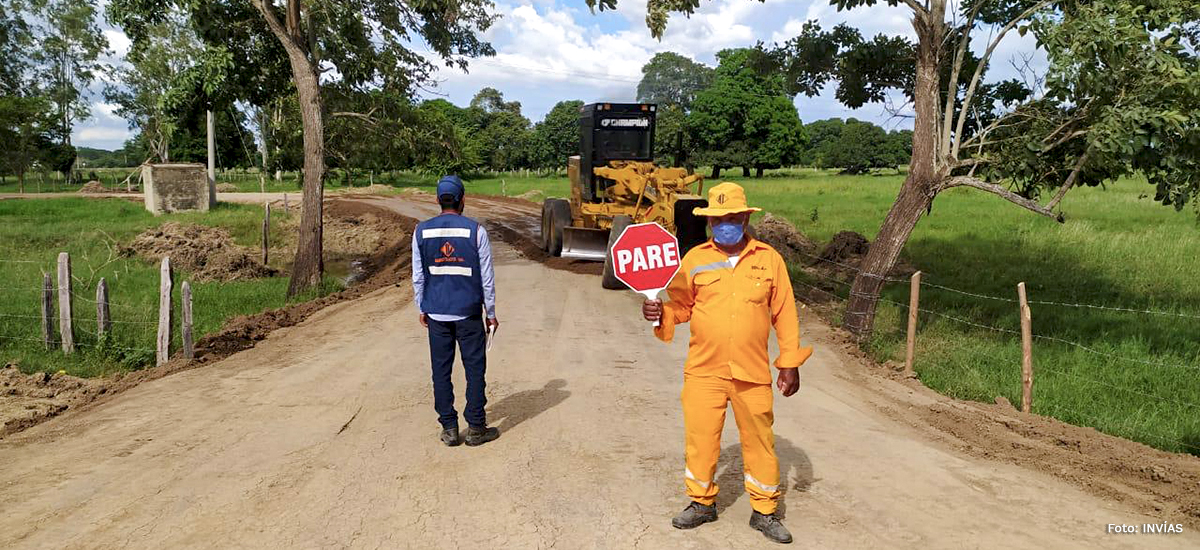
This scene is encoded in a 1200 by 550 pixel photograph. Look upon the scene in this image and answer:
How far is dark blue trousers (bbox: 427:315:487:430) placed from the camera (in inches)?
235

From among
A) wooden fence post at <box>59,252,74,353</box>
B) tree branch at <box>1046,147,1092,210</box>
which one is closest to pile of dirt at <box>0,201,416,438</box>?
wooden fence post at <box>59,252,74,353</box>

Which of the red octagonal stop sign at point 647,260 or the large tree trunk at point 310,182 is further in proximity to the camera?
the large tree trunk at point 310,182

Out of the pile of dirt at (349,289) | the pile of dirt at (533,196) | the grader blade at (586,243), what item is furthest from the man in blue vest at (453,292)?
the pile of dirt at (533,196)

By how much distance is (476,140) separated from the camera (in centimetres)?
7794

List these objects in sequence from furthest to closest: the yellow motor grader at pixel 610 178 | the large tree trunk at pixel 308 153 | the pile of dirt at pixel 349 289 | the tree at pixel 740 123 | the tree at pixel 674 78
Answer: the tree at pixel 674 78
the tree at pixel 740 123
the yellow motor grader at pixel 610 178
the large tree trunk at pixel 308 153
the pile of dirt at pixel 349 289

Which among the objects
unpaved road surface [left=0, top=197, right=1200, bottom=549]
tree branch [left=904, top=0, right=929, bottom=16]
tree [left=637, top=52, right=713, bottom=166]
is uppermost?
tree [left=637, top=52, right=713, bottom=166]

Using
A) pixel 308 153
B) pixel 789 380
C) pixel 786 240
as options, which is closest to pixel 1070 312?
pixel 786 240

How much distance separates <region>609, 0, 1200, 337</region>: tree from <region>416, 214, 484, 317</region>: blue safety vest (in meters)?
4.87

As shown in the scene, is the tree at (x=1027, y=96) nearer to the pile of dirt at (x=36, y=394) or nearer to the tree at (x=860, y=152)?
the pile of dirt at (x=36, y=394)

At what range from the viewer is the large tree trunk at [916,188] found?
34.6 ft

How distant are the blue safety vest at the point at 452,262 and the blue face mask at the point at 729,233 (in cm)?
214

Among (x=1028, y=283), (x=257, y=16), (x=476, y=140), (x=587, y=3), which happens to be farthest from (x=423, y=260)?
(x=476, y=140)

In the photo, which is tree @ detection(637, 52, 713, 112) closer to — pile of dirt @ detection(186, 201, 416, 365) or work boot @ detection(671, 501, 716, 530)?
pile of dirt @ detection(186, 201, 416, 365)

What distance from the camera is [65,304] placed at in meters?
9.49
